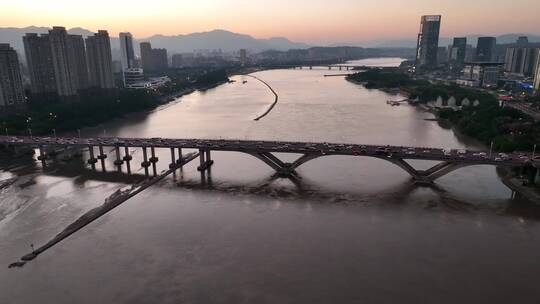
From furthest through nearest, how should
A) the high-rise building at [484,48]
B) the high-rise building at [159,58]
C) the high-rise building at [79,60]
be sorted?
the high-rise building at [159,58], the high-rise building at [484,48], the high-rise building at [79,60]

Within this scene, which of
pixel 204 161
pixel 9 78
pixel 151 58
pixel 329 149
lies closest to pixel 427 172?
pixel 329 149

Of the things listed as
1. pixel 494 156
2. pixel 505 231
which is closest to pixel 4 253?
pixel 505 231

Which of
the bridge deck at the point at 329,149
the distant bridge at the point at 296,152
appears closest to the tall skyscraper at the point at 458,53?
the bridge deck at the point at 329,149

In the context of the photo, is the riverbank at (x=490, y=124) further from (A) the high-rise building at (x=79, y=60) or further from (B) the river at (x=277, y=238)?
(A) the high-rise building at (x=79, y=60)

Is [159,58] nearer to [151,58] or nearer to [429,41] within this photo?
[151,58]

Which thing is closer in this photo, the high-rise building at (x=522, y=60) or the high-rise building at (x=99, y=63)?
the high-rise building at (x=99, y=63)

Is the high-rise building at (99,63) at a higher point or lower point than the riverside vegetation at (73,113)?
higher
